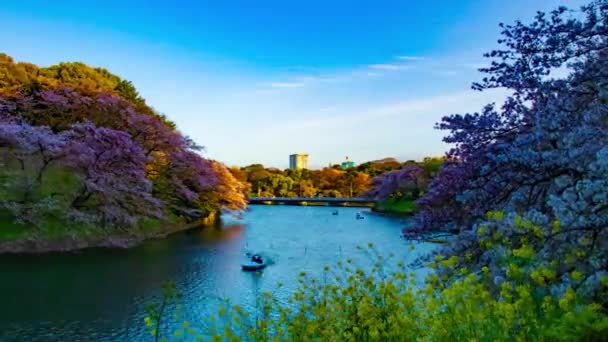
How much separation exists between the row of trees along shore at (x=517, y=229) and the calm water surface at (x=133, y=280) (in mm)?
3719

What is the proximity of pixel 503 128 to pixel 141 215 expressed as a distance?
2471 cm

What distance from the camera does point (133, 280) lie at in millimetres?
17703

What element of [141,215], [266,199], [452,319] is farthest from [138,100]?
[452,319]

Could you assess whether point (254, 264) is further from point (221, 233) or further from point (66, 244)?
point (221, 233)

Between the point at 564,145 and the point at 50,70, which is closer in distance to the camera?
the point at 564,145

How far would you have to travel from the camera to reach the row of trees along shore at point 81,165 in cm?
2391

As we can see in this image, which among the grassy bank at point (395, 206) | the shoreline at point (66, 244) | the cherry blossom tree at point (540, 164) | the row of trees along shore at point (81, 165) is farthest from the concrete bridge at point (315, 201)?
the cherry blossom tree at point (540, 164)

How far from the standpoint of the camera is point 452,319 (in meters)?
4.22

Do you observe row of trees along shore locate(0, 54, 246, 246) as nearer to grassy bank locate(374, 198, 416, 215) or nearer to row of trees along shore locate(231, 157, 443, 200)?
grassy bank locate(374, 198, 416, 215)

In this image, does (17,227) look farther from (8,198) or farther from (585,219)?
(585,219)

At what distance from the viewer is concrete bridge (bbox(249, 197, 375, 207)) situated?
73.1m

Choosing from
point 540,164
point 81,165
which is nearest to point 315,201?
point 81,165

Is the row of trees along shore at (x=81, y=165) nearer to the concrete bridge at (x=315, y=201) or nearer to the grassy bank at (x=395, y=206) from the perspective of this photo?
the grassy bank at (x=395, y=206)

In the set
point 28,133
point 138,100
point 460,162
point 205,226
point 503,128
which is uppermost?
point 138,100
